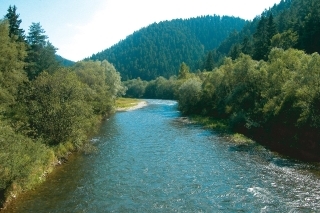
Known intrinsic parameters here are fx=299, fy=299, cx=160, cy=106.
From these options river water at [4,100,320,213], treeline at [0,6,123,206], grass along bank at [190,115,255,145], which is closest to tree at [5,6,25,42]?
treeline at [0,6,123,206]

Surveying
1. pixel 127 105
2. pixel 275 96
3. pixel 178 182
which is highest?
pixel 275 96

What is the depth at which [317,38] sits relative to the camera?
86.6m

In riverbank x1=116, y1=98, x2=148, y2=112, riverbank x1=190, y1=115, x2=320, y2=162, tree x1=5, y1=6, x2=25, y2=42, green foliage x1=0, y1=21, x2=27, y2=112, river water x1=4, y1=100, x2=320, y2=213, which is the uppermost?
tree x1=5, y1=6, x2=25, y2=42

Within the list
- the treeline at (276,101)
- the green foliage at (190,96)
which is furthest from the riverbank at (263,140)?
the green foliage at (190,96)

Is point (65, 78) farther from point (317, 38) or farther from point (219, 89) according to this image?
point (317, 38)

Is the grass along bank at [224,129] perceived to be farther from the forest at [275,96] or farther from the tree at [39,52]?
the tree at [39,52]

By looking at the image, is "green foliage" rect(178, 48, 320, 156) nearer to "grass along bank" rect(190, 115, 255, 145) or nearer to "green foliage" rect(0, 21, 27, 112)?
"grass along bank" rect(190, 115, 255, 145)

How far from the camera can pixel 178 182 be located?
2994 cm

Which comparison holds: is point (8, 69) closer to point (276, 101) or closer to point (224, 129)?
point (224, 129)

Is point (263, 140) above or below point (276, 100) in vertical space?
below

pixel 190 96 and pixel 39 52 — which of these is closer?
pixel 39 52

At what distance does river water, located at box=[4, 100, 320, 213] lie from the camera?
24312 millimetres

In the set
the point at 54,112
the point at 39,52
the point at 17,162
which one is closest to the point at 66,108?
the point at 54,112

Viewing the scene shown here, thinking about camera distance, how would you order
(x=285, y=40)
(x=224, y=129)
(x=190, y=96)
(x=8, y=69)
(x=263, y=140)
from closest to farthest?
1. (x=8, y=69)
2. (x=263, y=140)
3. (x=224, y=129)
4. (x=190, y=96)
5. (x=285, y=40)
